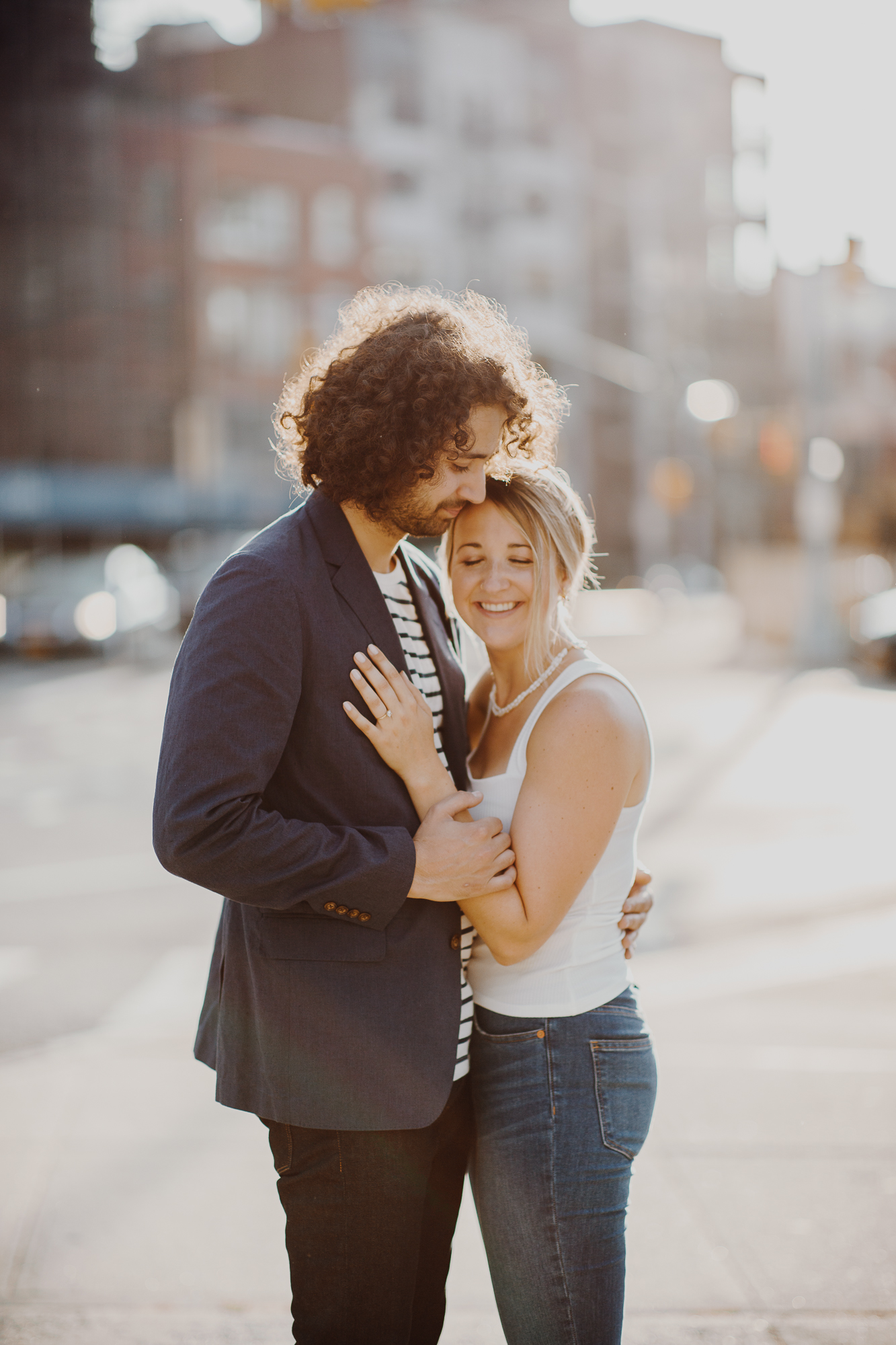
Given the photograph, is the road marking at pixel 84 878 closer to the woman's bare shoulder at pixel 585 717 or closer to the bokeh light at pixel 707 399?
the woman's bare shoulder at pixel 585 717

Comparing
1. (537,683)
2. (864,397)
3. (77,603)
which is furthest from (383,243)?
(537,683)

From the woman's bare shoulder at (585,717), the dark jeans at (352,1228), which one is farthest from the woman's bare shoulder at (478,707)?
the dark jeans at (352,1228)

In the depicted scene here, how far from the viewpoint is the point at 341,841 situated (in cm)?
200

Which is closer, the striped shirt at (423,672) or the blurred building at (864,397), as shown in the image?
the striped shirt at (423,672)

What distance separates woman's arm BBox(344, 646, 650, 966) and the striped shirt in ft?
0.33

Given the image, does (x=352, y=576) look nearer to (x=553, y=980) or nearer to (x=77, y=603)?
(x=553, y=980)

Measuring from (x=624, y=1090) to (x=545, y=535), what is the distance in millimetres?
1054

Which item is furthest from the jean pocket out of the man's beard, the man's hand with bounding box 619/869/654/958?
the man's beard

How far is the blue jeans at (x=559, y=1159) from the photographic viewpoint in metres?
2.09

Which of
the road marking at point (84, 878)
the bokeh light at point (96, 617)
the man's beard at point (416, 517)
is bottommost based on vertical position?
the road marking at point (84, 878)

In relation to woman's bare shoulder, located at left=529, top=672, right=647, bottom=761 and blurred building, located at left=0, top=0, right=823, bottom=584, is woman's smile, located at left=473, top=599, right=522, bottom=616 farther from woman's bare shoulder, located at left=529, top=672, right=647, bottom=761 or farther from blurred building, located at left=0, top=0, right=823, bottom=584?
blurred building, located at left=0, top=0, right=823, bottom=584

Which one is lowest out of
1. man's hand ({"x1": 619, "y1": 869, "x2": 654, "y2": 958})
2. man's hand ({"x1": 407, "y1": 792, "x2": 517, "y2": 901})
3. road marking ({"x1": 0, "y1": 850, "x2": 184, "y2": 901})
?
road marking ({"x1": 0, "y1": 850, "x2": 184, "y2": 901})

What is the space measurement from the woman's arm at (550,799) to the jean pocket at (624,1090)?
0.80 feet

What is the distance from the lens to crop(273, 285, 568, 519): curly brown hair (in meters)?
2.08
